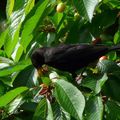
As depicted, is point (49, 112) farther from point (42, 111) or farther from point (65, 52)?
point (65, 52)

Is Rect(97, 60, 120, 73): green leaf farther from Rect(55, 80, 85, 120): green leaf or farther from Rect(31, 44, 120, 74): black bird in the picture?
Rect(55, 80, 85, 120): green leaf

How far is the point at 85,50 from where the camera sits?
6.51 feet

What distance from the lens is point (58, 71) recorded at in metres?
2.11

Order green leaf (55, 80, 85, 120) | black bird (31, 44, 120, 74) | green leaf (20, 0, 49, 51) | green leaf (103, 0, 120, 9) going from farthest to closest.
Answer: black bird (31, 44, 120, 74) < green leaf (103, 0, 120, 9) < green leaf (20, 0, 49, 51) < green leaf (55, 80, 85, 120)

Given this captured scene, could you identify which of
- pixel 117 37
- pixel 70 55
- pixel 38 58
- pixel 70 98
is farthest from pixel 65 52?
pixel 70 98

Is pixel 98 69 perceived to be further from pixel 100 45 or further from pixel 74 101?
pixel 74 101

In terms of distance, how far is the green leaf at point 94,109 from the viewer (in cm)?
152

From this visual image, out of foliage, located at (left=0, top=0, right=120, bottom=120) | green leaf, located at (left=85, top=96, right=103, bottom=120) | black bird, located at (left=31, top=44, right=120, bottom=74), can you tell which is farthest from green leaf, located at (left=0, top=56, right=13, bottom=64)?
green leaf, located at (left=85, top=96, right=103, bottom=120)

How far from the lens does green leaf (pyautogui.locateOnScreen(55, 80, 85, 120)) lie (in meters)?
1.45

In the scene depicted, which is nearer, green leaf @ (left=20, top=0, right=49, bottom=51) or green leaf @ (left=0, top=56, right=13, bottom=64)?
green leaf @ (left=20, top=0, right=49, bottom=51)

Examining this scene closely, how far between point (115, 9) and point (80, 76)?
348 millimetres

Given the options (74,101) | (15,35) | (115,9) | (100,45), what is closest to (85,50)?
(100,45)

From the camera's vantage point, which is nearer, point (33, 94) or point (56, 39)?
point (33, 94)

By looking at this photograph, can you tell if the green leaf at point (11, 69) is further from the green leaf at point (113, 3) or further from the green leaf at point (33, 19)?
the green leaf at point (113, 3)
